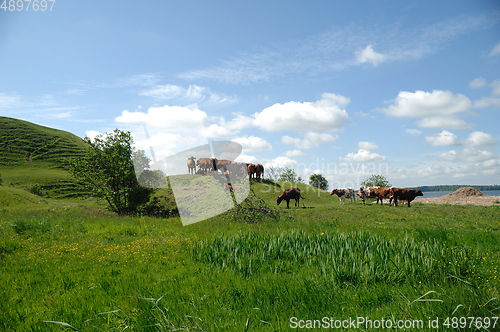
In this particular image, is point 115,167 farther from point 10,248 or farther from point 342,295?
point 342,295

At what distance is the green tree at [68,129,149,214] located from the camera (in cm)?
2206

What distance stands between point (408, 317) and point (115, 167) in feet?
78.9

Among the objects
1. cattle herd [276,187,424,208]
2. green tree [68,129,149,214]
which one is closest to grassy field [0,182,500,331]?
green tree [68,129,149,214]

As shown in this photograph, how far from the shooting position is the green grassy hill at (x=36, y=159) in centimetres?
7406

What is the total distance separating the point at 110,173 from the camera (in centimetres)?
2219

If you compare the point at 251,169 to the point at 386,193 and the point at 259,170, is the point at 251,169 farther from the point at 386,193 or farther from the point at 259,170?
the point at 386,193

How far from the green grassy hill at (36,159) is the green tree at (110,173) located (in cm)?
4846

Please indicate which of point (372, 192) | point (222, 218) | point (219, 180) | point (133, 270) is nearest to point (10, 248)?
point (133, 270)

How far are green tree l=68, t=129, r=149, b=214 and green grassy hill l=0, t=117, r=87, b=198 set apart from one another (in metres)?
48.5

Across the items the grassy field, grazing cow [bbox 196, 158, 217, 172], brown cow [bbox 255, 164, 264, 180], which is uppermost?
grazing cow [bbox 196, 158, 217, 172]

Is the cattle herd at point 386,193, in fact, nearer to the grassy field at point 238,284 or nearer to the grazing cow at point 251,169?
the grazing cow at point 251,169

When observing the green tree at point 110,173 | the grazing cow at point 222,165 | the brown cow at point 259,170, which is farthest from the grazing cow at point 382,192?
the green tree at point 110,173

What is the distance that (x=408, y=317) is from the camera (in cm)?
339

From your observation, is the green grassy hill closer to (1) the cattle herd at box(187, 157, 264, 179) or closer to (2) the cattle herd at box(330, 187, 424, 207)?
(1) the cattle herd at box(187, 157, 264, 179)
